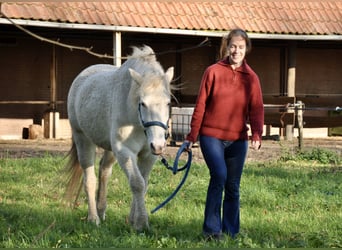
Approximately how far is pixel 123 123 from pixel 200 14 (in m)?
10.9

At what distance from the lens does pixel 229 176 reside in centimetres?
586

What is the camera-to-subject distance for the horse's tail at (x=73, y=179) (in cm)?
777

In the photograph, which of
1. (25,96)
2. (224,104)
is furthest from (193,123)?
(25,96)

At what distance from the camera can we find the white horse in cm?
612

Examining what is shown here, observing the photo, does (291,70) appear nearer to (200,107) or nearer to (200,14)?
(200,14)

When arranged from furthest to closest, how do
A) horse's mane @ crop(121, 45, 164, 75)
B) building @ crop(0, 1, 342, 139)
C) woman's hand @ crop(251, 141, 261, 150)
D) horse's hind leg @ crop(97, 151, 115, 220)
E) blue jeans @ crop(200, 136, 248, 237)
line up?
1. building @ crop(0, 1, 342, 139)
2. horse's hind leg @ crop(97, 151, 115, 220)
3. horse's mane @ crop(121, 45, 164, 75)
4. woman's hand @ crop(251, 141, 261, 150)
5. blue jeans @ crop(200, 136, 248, 237)

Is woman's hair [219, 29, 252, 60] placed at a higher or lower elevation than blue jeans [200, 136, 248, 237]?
higher

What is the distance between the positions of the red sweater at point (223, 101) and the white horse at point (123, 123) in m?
0.40

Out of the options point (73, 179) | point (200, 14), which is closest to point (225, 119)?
point (73, 179)

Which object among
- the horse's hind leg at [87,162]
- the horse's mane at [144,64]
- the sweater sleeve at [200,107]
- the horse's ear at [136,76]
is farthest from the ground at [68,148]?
the sweater sleeve at [200,107]

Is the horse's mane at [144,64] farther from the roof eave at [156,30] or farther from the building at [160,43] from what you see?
the building at [160,43]

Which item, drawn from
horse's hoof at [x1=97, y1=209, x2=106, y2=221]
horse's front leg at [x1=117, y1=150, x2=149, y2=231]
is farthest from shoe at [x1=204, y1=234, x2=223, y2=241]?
horse's hoof at [x1=97, y1=209, x2=106, y2=221]

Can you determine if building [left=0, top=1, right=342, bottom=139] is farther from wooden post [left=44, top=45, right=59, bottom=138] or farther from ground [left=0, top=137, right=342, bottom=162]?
ground [left=0, top=137, right=342, bottom=162]

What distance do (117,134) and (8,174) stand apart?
3908 millimetres
